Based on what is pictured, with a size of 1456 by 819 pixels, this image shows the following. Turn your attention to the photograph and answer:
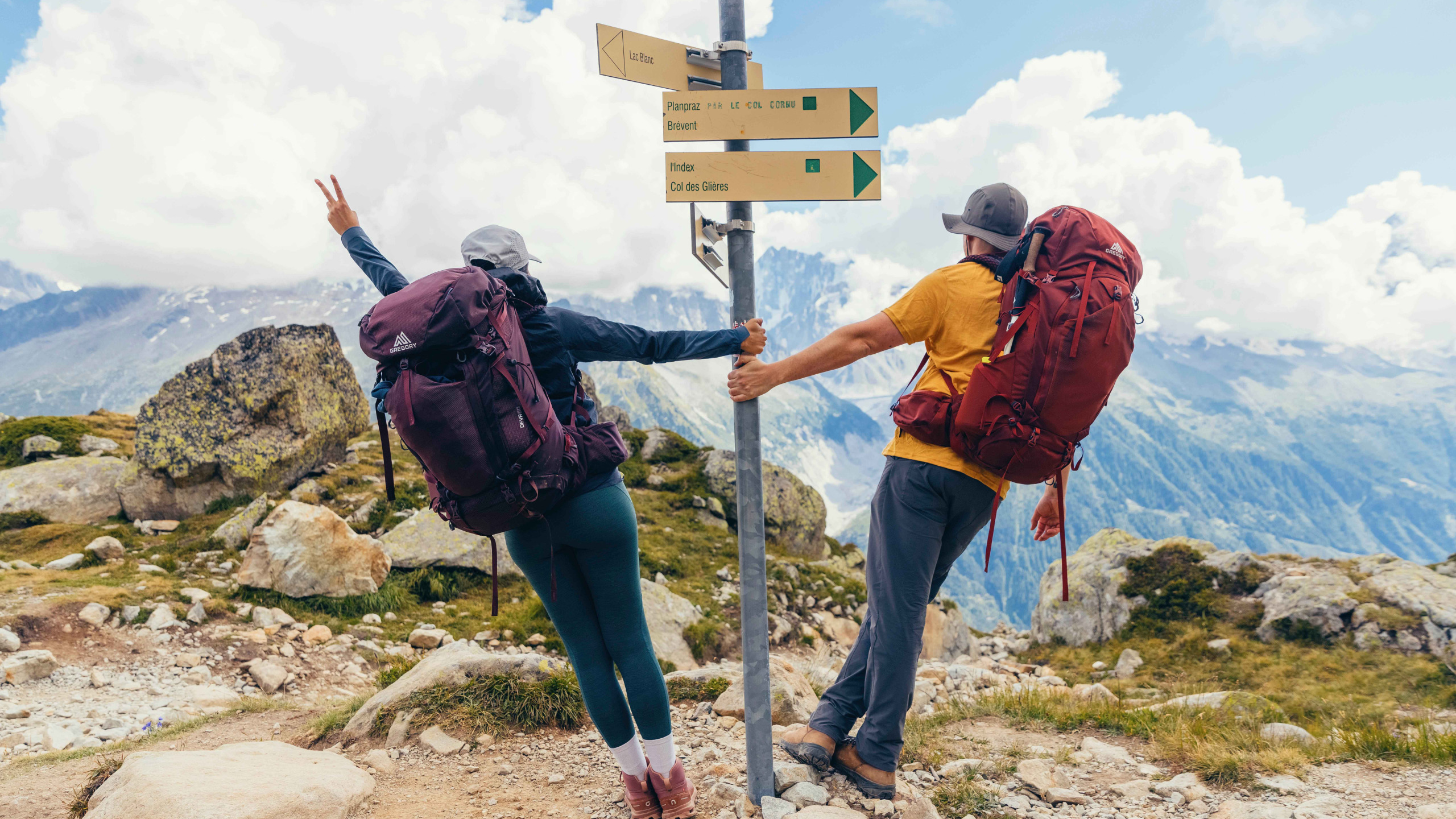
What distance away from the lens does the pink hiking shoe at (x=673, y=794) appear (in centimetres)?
399

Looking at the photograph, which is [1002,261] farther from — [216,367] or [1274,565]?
[216,367]

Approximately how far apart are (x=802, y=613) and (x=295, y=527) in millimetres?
8459

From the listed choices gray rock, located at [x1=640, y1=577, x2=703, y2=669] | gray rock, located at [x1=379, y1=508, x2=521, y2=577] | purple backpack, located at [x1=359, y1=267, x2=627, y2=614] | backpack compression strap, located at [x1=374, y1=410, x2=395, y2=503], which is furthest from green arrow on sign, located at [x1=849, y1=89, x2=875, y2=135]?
gray rock, located at [x1=379, y1=508, x2=521, y2=577]

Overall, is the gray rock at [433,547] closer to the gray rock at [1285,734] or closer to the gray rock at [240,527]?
the gray rock at [240,527]

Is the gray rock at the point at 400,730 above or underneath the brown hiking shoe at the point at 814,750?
underneath

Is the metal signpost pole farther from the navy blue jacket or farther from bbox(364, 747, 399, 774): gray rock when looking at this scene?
bbox(364, 747, 399, 774): gray rock

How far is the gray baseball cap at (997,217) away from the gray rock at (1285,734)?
482 centimetres

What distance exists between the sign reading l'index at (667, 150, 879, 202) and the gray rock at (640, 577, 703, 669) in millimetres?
6666

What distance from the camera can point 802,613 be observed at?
12984mm

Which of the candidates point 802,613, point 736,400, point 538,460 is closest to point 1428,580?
point 802,613

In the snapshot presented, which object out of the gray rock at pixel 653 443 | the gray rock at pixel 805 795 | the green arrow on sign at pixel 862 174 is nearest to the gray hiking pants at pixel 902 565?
the gray rock at pixel 805 795

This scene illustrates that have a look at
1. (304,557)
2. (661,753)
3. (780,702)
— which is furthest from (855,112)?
(304,557)

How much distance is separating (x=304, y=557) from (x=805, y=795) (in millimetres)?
8470

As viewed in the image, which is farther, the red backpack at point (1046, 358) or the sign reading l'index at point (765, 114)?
the sign reading l'index at point (765, 114)
